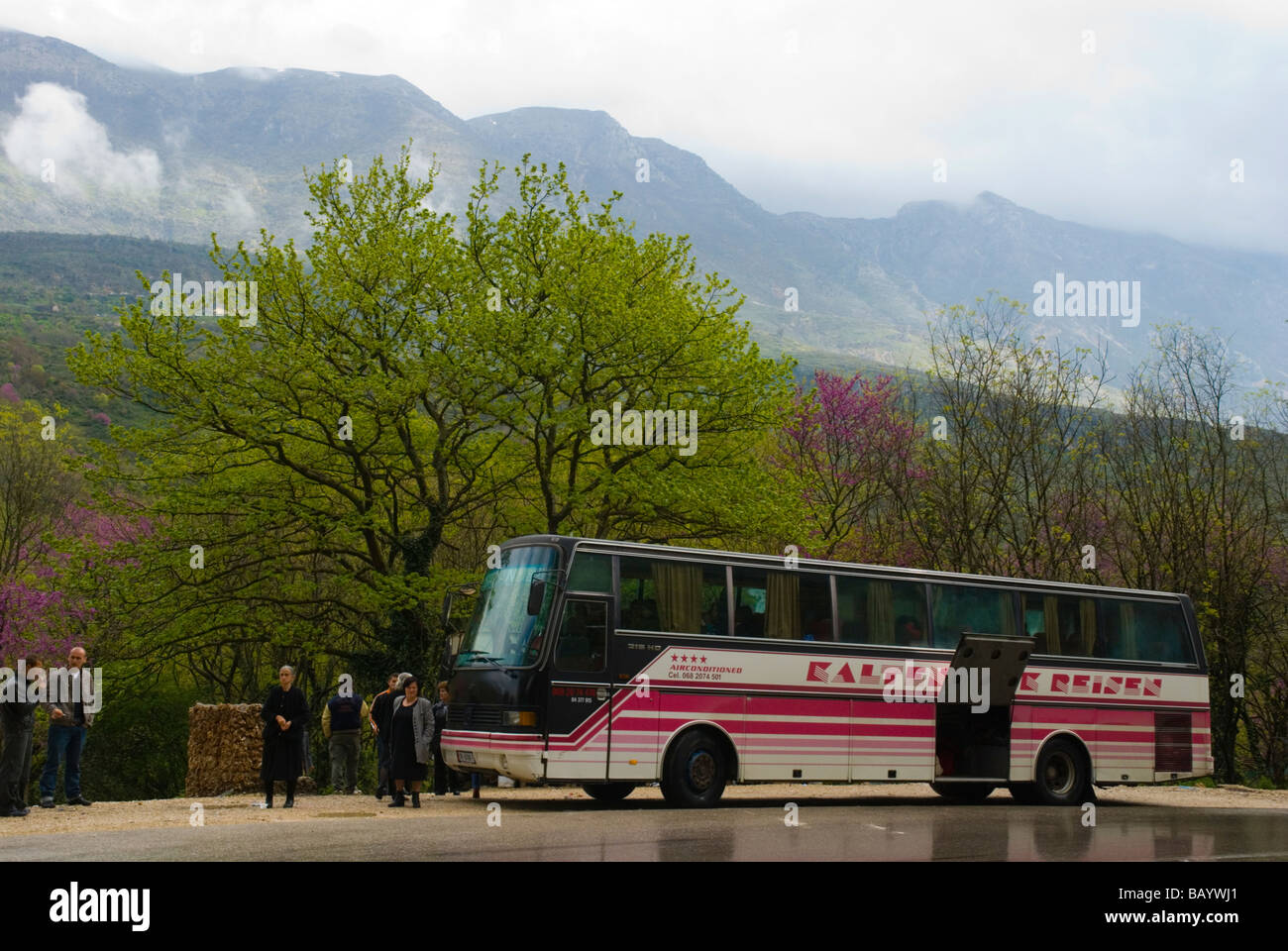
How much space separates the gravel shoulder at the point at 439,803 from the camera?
1529 centimetres

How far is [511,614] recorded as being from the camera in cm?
1716

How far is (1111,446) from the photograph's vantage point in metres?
35.1

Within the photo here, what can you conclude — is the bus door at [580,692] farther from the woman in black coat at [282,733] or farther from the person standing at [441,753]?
the woman in black coat at [282,733]

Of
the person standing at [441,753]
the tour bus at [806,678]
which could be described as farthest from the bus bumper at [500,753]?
the person standing at [441,753]

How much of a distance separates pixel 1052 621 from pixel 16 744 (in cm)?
1560

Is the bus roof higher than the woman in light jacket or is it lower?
higher

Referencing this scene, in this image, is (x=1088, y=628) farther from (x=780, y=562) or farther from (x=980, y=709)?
(x=780, y=562)

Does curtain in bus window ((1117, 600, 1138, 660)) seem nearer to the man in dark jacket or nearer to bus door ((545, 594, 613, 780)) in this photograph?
bus door ((545, 594, 613, 780))

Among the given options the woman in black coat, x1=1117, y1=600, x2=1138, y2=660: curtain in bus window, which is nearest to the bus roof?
x1=1117, y1=600, x2=1138, y2=660: curtain in bus window

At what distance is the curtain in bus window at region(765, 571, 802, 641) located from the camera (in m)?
18.2

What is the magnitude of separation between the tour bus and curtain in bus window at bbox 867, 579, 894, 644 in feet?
0.11
